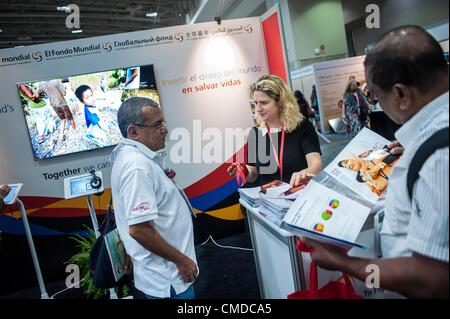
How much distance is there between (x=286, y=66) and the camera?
324 cm

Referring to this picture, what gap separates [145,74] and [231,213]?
1.87m

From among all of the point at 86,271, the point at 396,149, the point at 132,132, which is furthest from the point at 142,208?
the point at 86,271

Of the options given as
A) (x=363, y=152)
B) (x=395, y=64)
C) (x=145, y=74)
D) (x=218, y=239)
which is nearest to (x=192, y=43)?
(x=145, y=74)

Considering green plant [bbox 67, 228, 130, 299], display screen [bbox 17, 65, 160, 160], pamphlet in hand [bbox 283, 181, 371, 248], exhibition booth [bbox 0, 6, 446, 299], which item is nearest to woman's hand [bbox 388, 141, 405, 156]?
pamphlet in hand [bbox 283, 181, 371, 248]

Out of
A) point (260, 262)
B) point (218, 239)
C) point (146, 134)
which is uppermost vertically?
point (146, 134)

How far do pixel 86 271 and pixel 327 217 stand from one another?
283cm

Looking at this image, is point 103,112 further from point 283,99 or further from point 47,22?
point 283,99

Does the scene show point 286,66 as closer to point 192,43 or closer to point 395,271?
point 192,43

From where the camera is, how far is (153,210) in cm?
126

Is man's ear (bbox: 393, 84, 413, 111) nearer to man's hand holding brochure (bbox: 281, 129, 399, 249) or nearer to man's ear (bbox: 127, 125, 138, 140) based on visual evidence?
man's hand holding brochure (bbox: 281, 129, 399, 249)

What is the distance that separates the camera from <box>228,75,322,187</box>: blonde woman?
200cm

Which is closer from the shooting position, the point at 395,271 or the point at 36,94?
the point at 395,271

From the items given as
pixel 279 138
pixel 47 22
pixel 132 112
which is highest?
pixel 47 22

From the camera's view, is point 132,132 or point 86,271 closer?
point 132,132
